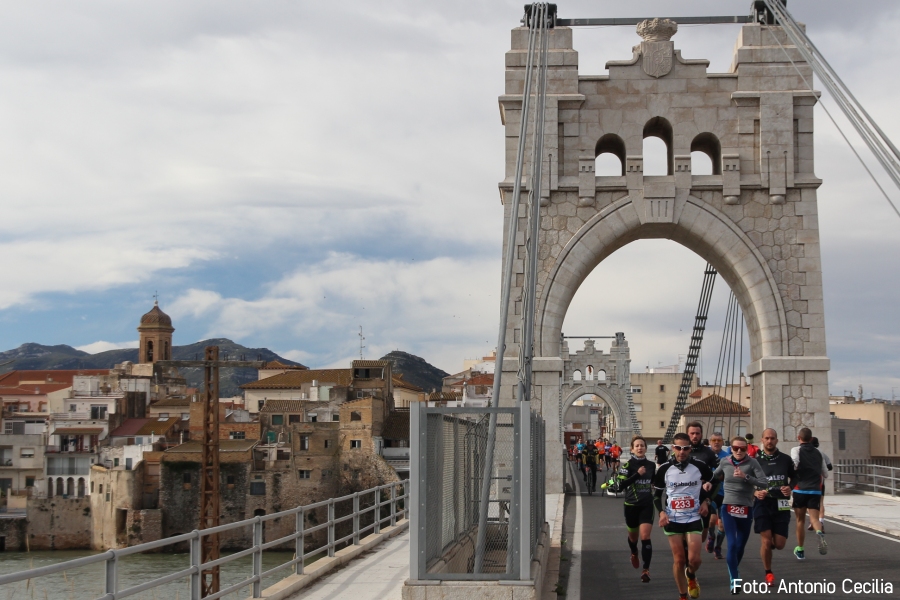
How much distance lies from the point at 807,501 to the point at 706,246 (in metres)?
11.4

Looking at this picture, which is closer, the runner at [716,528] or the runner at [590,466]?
the runner at [716,528]

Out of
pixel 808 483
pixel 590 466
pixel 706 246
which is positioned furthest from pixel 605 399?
pixel 808 483

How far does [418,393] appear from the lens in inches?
3974

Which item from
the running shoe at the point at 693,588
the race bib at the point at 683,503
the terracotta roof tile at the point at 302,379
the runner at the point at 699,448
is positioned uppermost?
the terracotta roof tile at the point at 302,379

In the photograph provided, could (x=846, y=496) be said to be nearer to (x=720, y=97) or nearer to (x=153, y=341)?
(x=720, y=97)

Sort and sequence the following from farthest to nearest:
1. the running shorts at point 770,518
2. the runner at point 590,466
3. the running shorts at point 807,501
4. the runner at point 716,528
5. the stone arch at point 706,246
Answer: the runner at point 590,466 < the stone arch at point 706,246 < the runner at point 716,528 < the running shorts at point 807,501 < the running shorts at point 770,518

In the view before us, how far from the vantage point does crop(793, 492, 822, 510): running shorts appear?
1120cm

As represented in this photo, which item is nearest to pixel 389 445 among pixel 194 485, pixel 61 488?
pixel 194 485

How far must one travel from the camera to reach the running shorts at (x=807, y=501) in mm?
11195

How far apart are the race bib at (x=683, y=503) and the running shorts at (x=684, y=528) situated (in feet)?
0.45

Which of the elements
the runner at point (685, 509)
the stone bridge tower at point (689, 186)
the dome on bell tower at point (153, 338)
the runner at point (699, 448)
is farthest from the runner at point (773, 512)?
the dome on bell tower at point (153, 338)

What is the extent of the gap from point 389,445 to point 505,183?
2174 inches

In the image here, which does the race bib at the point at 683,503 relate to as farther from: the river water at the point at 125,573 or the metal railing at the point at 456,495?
the river water at the point at 125,573

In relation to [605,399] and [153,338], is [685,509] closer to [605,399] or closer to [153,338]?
[605,399]
